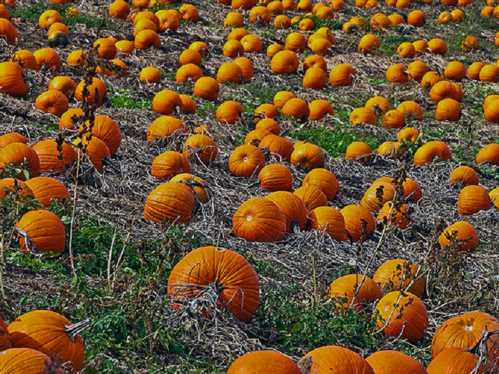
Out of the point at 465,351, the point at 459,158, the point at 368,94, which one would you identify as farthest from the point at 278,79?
the point at 465,351

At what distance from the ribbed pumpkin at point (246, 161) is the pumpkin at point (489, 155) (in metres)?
3.30

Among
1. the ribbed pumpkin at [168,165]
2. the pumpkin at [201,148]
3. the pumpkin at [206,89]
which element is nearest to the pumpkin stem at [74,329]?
the ribbed pumpkin at [168,165]

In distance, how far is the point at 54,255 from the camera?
231 inches

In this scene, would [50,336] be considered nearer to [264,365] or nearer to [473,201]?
[264,365]

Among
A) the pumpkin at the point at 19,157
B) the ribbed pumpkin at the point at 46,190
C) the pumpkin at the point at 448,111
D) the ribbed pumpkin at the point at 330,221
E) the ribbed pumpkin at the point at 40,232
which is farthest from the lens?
the pumpkin at the point at 448,111

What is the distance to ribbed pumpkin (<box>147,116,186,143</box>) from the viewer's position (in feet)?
29.7

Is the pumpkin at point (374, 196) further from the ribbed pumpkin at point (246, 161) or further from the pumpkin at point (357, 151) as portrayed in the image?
the pumpkin at point (357, 151)

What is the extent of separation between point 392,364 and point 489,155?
21.1ft

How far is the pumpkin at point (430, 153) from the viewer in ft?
33.1

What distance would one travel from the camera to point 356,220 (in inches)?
308

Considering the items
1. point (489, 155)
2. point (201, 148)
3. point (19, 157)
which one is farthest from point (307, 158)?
point (19, 157)

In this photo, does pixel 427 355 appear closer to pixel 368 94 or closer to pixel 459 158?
pixel 459 158

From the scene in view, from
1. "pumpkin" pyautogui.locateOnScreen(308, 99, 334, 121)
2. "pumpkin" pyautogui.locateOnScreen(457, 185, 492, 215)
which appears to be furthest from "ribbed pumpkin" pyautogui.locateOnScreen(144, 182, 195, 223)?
"pumpkin" pyautogui.locateOnScreen(308, 99, 334, 121)

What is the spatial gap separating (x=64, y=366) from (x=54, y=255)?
6.65 ft
